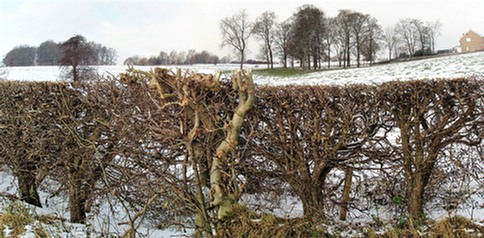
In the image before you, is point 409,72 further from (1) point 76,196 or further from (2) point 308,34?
(2) point 308,34

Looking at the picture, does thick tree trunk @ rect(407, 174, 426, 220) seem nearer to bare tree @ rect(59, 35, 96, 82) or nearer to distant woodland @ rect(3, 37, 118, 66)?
bare tree @ rect(59, 35, 96, 82)

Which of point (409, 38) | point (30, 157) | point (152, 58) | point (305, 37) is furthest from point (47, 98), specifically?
point (409, 38)

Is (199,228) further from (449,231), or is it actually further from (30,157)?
(30,157)

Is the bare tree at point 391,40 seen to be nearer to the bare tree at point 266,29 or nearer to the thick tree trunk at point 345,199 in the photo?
the bare tree at point 266,29

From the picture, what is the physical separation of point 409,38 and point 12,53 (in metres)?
61.8

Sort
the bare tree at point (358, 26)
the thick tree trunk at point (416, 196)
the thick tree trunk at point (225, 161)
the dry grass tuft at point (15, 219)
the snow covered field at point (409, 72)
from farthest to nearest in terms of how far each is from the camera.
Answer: the bare tree at point (358, 26), the snow covered field at point (409, 72), the thick tree trunk at point (416, 196), the dry grass tuft at point (15, 219), the thick tree trunk at point (225, 161)

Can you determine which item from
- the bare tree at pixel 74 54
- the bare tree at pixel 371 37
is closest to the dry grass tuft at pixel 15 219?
the bare tree at pixel 74 54

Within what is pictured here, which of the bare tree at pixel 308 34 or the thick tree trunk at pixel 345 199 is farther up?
the bare tree at pixel 308 34

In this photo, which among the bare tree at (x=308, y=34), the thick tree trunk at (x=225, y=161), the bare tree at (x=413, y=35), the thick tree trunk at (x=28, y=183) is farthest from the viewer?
the bare tree at (x=413, y=35)

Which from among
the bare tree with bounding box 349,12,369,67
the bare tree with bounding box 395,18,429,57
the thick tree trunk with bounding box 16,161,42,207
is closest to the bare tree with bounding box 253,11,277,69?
the bare tree with bounding box 349,12,369,67

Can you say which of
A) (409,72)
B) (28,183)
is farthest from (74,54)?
(409,72)

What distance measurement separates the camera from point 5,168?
546 centimetres

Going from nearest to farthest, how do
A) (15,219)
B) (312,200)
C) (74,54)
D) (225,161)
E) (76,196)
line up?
1. (225,161)
2. (15,219)
3. (312,200)
4. (76,196)
5. (74,54)

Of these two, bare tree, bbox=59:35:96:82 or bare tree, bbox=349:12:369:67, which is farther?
bare tree, bbox=349:12:369:67
